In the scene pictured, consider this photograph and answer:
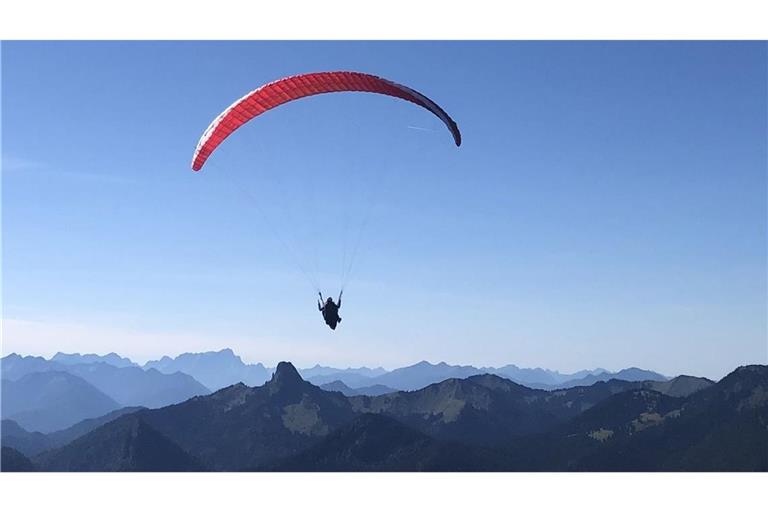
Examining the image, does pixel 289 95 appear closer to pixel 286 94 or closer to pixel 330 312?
pixel 286 94

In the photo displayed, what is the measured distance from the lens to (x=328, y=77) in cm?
3306

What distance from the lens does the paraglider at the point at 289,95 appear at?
33.1 metres

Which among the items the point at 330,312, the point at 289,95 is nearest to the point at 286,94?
the point at 289,95

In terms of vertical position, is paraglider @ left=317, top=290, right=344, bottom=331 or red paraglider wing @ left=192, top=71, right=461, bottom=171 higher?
red paraglider wing @ left=192, top=71, right=461, bottom=171

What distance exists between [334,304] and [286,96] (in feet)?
36.0

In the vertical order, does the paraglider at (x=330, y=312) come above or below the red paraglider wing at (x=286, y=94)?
below

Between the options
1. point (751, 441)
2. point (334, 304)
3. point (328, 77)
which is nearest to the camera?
point (328, 77)

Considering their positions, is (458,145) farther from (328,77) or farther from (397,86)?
(328,77)

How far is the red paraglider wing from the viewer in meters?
33.1

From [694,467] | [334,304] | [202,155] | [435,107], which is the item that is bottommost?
[694,467]

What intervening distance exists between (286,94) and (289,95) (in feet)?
0.73

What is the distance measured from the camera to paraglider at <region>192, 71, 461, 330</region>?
108 feet

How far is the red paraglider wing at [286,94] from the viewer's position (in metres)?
33.1

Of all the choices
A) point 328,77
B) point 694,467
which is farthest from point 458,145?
point 694,467
